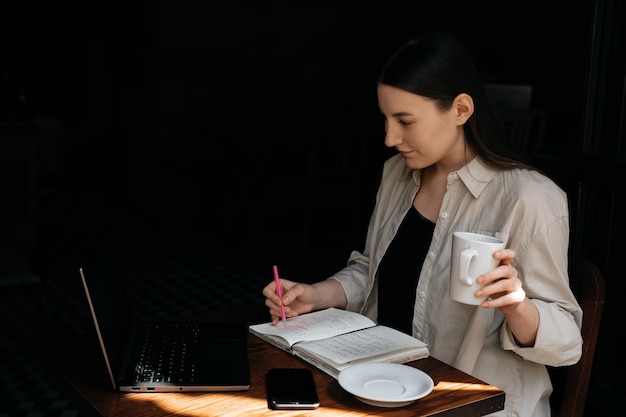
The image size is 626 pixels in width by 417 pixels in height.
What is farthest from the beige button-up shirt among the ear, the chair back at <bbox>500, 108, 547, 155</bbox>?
the chair back at <bbox>500, 108, 547, 155</bbox>

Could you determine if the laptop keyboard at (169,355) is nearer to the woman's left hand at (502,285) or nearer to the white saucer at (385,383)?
the white saucer at (385,383)

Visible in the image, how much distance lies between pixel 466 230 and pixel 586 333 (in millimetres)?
341

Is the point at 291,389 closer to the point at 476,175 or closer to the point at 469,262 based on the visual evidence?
the point at 469,262

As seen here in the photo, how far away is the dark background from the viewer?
19.7ft

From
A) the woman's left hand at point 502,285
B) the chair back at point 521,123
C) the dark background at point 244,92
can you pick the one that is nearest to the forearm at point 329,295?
the woman's left hand at point 502,285

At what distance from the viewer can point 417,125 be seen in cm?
167

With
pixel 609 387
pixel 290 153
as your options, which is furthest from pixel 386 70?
pixel 290 153

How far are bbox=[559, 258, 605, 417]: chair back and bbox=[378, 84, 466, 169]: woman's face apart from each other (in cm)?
42

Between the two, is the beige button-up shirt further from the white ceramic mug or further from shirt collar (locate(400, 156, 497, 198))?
the white ceramic mug

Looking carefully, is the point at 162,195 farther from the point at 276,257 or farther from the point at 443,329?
the point at 443,329

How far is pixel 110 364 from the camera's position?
133 cm

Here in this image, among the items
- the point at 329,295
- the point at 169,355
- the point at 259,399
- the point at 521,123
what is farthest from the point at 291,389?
the point at 521,123

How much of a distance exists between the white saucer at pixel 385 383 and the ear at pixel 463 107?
60cm

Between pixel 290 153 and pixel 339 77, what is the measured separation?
1354 mm
